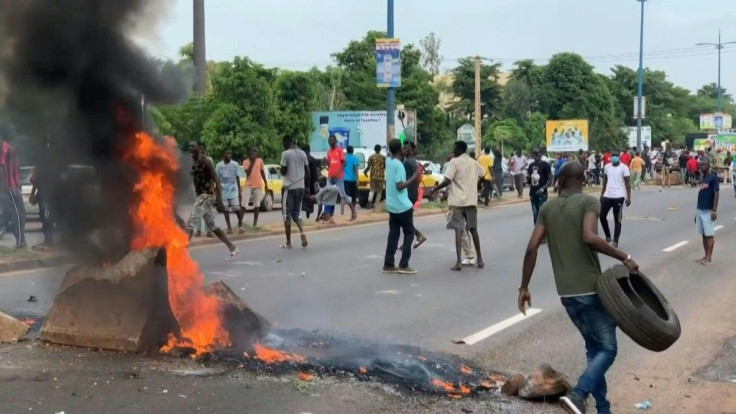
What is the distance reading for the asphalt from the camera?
7.02 meters

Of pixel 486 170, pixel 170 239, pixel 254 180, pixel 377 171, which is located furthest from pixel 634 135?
pixel 170 239

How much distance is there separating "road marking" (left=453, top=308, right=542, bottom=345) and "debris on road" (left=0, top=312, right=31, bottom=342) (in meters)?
3.47

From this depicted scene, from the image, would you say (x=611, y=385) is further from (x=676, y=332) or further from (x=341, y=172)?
(x=341, y=172)

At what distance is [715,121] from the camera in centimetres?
7569

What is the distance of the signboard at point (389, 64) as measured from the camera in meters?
20.1

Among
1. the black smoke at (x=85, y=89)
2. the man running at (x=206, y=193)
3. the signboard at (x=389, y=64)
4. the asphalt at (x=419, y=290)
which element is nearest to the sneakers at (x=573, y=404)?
the asphalt at (x=419, y=290)

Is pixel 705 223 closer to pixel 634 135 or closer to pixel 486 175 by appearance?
pixel 486 175

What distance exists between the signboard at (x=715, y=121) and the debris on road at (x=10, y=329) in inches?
2984

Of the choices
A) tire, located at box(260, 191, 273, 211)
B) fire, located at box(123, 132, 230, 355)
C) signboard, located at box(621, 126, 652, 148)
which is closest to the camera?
fire, located at box(123, 132, 230, 355)

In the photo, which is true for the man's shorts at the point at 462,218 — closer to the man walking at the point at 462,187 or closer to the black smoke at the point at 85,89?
the man walking at the point at 462,187

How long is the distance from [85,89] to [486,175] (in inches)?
649

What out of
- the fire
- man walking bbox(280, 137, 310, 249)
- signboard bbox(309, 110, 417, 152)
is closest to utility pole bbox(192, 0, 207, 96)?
man walking bbox(280, 137, 310, 249)

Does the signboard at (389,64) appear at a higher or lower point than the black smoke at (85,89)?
higher

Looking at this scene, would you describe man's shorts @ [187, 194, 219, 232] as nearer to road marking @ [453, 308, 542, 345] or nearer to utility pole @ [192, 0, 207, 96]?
utility pole @ [192, 0, 207, 96]
